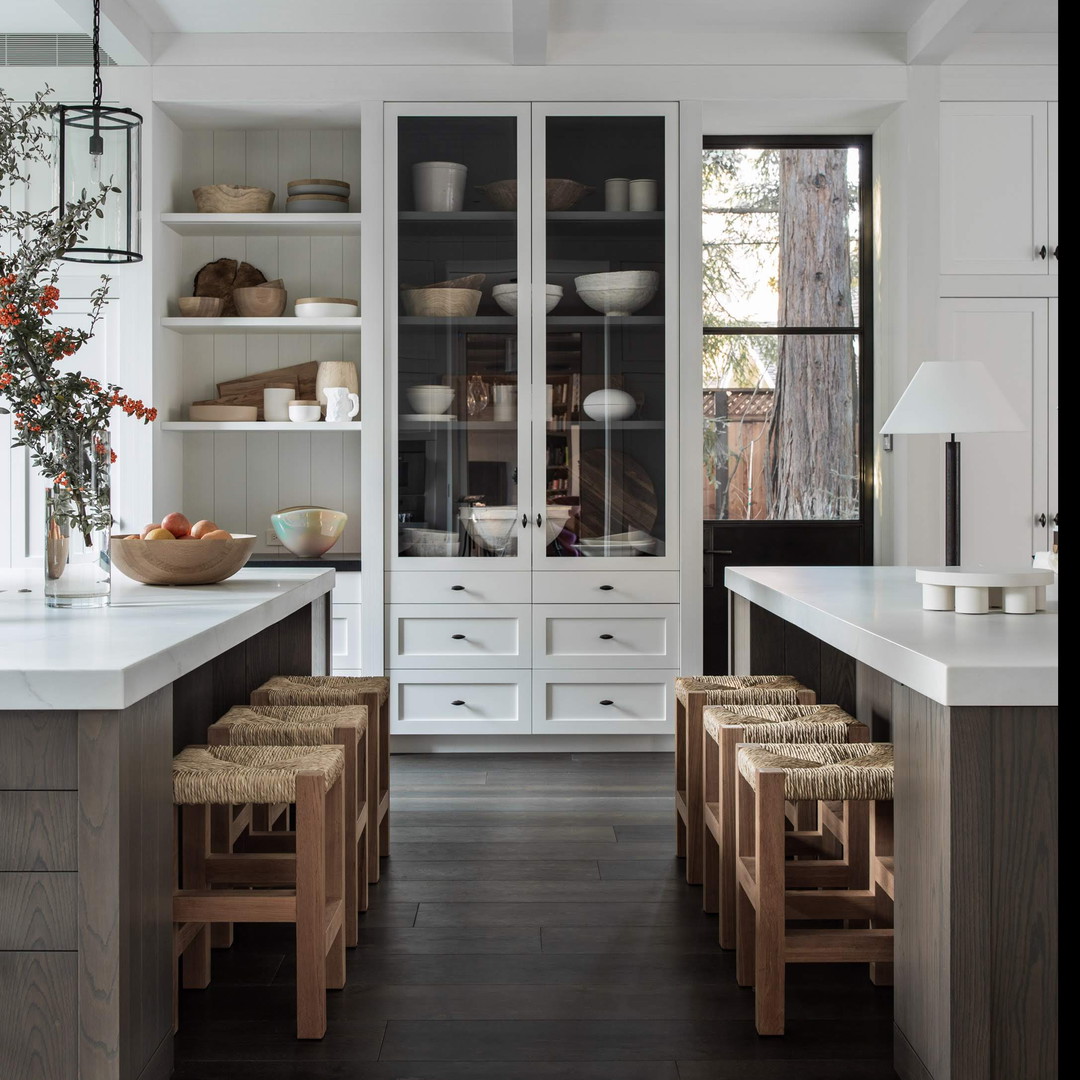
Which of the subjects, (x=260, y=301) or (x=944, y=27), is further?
(x=260, y=301)

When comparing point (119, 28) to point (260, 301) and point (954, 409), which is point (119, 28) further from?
point (954, 409)

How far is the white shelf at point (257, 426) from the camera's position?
A: 4449 mm

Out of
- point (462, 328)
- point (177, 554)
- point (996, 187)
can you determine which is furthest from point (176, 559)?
point (996, 187)

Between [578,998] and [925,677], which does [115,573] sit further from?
[925,677]

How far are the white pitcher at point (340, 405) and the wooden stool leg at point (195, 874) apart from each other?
252 centimetres

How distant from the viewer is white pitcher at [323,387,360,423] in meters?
4.48

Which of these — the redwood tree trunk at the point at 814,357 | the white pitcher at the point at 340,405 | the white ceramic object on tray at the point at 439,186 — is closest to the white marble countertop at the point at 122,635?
the white pitcher at the point at 340,405

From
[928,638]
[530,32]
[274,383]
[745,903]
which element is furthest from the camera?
[274,383]

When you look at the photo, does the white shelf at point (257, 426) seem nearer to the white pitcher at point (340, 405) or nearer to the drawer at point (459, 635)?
the white pitcher at point (340, 405)

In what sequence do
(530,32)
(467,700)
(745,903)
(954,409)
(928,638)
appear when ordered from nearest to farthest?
(928,638), (745,903), (954,409), (530,32), (467,700)

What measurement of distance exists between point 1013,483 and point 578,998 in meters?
3.31

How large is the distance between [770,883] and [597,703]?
95.7 inches

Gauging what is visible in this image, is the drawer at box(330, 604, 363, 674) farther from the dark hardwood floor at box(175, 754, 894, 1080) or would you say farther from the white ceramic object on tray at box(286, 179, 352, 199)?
the white ceramic object on tray at box(286, 179, 352, 199)

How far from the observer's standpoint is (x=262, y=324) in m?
4.50
